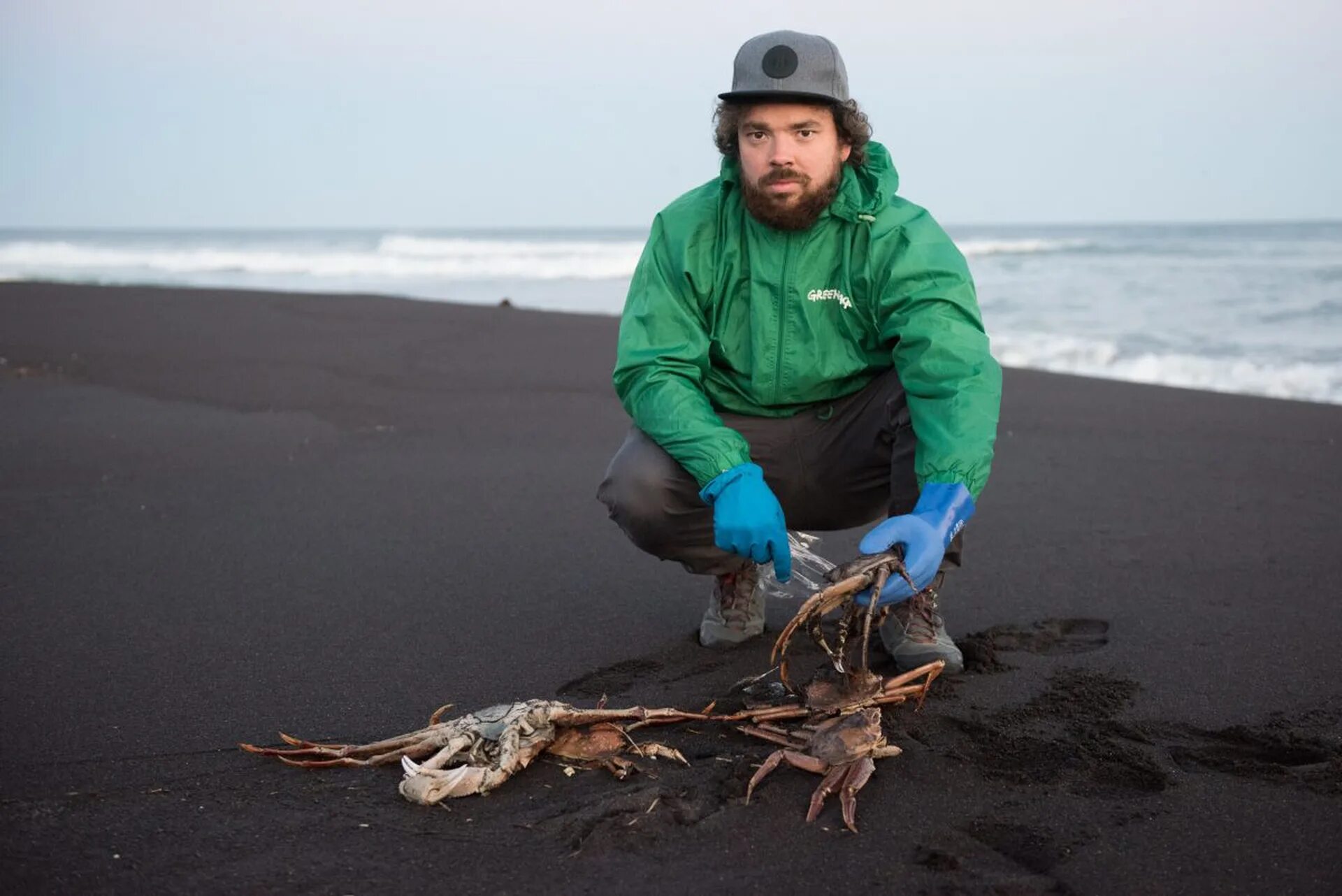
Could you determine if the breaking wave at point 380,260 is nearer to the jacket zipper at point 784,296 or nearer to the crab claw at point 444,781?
the jacket zipper at point 784,296

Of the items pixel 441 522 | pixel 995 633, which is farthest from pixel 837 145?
pixel 441 522

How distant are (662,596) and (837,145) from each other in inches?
60.0

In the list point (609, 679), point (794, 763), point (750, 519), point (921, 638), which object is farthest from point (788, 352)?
point (794, 763)

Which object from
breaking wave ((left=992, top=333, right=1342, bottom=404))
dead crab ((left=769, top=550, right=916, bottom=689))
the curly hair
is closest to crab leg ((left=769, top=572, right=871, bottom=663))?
dead crab ((left=769, top=550, right=916, bottom=689))

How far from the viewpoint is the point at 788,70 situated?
313 cm

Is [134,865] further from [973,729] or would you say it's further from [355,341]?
[355,341]

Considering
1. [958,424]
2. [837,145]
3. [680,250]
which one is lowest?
[958,424]

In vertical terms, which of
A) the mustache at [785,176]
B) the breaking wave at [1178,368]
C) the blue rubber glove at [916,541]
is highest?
the mustache at [785,176]

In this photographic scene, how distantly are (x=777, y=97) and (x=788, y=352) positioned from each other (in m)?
0.69

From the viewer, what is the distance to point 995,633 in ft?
11.3

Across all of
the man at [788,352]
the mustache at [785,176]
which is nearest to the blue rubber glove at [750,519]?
the man at [788,352]

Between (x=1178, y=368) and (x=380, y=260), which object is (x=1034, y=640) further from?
(x=380, y=260)

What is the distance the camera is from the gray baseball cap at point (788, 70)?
3133 mm

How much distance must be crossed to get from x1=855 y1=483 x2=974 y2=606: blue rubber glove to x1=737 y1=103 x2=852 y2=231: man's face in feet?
3.01
